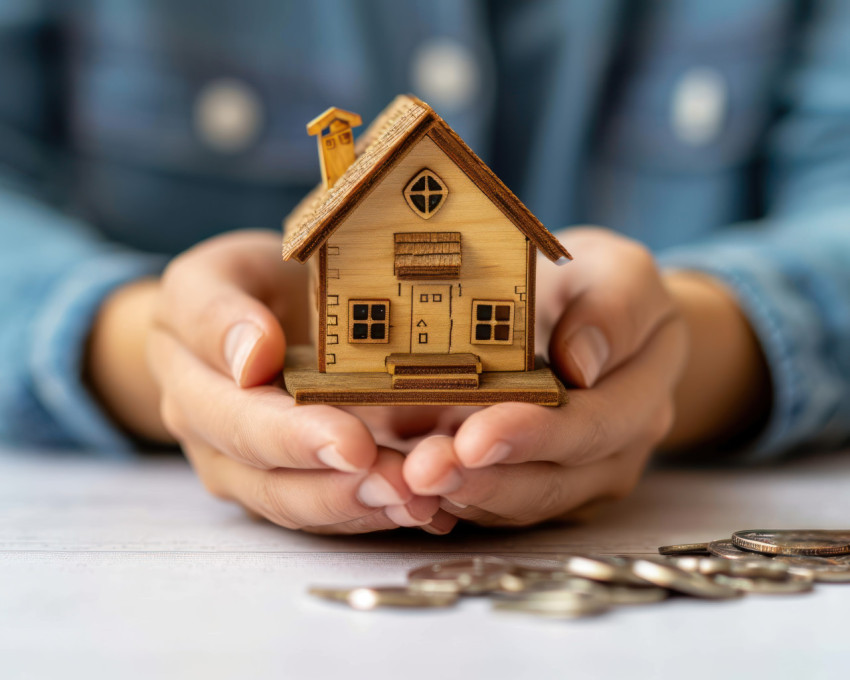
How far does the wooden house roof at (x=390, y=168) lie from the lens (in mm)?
965

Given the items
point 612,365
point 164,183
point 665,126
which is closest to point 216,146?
point 164,183

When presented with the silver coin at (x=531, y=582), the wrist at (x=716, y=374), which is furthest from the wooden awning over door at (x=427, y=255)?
the wrist at (x=716, y=374)

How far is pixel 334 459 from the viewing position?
87cm

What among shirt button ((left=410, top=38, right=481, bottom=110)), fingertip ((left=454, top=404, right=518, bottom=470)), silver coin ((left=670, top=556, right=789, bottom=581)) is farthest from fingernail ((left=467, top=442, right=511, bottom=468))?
shirt button ((left=410, top=38, right=481, bottom=110))

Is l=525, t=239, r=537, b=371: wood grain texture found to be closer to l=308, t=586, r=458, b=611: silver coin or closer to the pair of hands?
the pair of hands

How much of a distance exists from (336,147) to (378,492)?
469mm

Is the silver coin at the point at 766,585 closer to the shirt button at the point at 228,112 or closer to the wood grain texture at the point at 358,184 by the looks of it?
the wood grain texture at the point at 358,184

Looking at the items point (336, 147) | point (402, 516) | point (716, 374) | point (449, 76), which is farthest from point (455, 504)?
point (449, 76)

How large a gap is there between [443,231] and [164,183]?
3.81ft

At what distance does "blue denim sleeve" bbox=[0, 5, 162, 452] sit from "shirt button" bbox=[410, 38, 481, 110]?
2.30 feet

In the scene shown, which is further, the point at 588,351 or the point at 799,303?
the point at 799,303

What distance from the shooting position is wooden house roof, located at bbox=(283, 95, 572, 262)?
0.97 m

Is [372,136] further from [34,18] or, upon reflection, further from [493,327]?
[34,18]

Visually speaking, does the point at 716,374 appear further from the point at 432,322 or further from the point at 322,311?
the point at 322,311
